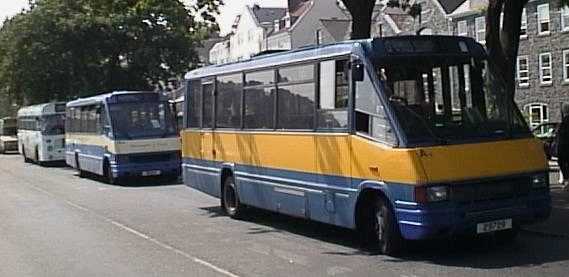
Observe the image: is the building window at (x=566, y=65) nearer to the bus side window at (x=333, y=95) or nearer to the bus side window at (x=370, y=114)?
the bus side window at (x=333, y=95)

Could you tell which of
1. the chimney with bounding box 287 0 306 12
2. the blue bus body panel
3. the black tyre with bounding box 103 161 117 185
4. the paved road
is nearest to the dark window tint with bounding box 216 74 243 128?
the blue bus body panel

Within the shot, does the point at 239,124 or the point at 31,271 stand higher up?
the point at 239,124

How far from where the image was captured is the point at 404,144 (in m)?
11.4

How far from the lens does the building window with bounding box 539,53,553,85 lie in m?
56.4

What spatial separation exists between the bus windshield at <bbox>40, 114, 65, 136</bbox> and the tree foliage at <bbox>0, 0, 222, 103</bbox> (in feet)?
27.4

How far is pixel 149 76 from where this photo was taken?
179 ft

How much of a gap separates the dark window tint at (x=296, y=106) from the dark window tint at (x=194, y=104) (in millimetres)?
4155

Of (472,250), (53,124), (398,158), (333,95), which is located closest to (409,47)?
(333,95)

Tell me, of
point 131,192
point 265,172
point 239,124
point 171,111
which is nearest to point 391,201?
point 265,172

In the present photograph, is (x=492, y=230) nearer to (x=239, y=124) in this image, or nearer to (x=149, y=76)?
(x=239, y=124)

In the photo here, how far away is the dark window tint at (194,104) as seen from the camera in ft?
61.5

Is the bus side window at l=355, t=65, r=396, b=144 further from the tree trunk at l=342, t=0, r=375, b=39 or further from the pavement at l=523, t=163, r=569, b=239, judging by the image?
the tree trunk at l=342, t=0, r=375, b=39

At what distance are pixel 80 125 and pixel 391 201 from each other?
2381 centimetres

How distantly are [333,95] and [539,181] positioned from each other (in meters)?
2.96
